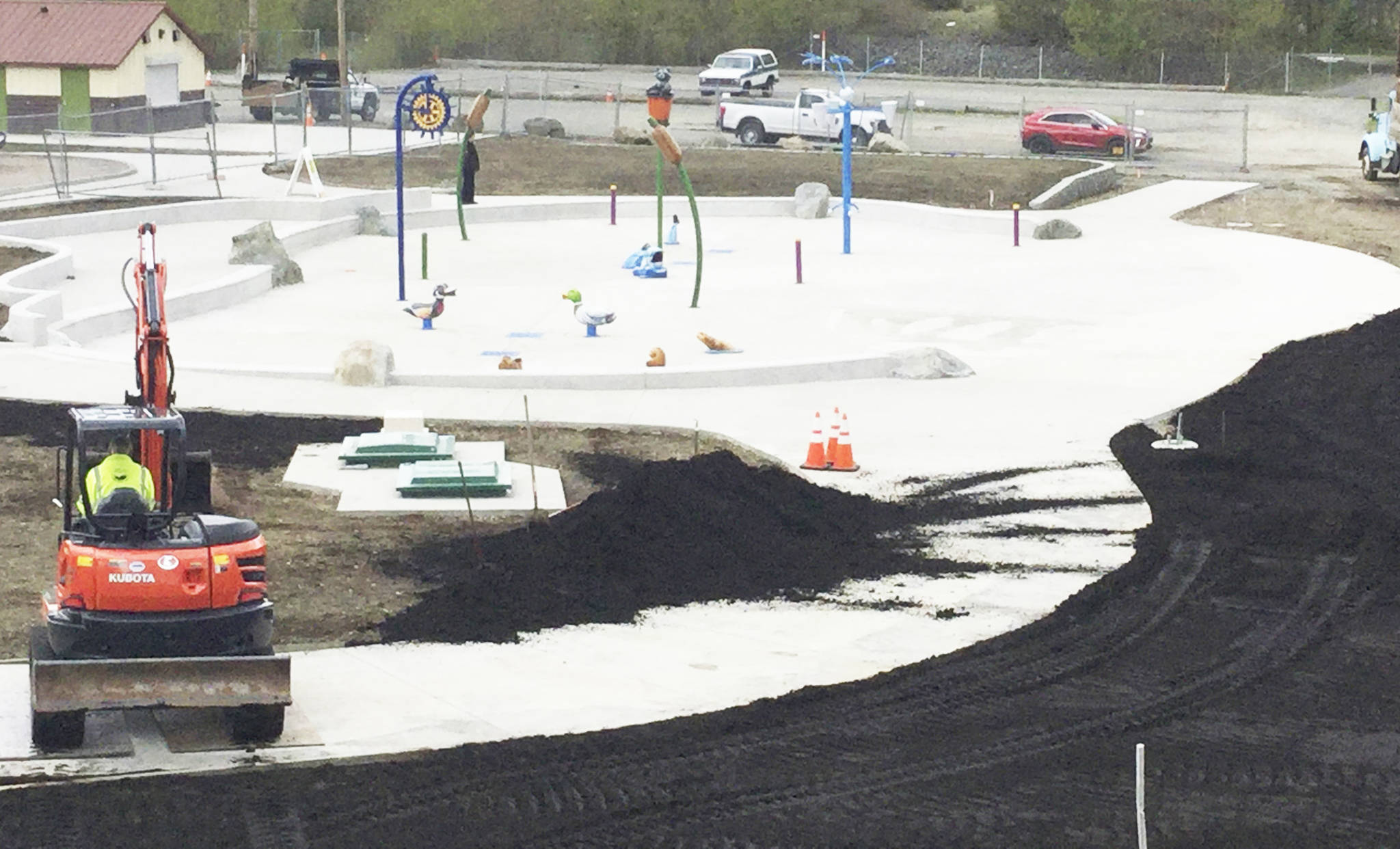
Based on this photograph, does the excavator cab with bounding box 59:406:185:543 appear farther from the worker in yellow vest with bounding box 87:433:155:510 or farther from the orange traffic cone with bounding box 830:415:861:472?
the orange traffic cone with bounding box 830:415:861:472

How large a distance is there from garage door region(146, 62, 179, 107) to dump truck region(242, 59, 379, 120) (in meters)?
1.95

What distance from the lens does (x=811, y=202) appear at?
41.8 meters

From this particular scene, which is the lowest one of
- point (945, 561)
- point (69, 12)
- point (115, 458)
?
point (945, 561)

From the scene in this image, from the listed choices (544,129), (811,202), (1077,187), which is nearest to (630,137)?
(544,129)

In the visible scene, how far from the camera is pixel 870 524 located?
1712 centimetres

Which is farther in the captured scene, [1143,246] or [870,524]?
[1143,246]

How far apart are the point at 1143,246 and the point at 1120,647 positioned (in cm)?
2482

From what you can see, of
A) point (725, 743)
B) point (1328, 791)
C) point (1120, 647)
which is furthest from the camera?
point (1120, 647)

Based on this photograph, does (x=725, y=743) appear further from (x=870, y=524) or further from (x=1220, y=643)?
(x=870, y=524)

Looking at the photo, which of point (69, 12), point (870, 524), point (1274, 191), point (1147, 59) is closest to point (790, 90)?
point (1147, 59)

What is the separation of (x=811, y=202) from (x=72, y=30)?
25.0 metres

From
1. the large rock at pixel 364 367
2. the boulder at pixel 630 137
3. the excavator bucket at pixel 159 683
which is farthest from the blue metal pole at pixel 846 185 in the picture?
the excavator bucket at pixel 159 683

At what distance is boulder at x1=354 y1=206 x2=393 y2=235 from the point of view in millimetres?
38344

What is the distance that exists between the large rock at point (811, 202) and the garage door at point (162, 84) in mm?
22621
